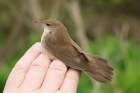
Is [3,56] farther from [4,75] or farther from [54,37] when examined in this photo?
[54,37]

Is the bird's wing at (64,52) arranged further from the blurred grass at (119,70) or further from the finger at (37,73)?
the blurred grass at (119,70)

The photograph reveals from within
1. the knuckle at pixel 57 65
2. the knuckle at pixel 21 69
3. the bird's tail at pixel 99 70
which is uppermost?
the knuckle at pixel 57 65

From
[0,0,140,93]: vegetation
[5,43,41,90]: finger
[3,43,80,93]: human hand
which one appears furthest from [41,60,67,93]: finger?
[0,0,140,93]: vegetation

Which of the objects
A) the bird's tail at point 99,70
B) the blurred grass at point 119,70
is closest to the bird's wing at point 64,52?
the bird's tail at point 99,70

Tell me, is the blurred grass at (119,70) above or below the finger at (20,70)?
below

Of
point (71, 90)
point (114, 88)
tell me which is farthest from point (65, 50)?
point (114, 88)

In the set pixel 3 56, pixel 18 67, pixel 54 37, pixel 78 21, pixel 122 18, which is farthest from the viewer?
pixel 122 18

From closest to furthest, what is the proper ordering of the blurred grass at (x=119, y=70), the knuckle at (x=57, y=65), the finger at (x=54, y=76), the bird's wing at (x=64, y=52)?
the finger at (x=54, y=76), the knuckle at (x=57, y=65), the bird's wing at (x=64, y=52), the blurred grass at (x=119, y=70)
